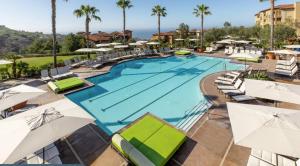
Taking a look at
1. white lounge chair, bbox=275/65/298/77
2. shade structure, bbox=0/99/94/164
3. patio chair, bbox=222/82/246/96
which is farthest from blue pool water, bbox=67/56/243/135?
white lounge chair, bbox=275/65/298/77

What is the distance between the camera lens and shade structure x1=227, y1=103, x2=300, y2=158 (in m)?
4.43

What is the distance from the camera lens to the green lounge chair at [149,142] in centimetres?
589

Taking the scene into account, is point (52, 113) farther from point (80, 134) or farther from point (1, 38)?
point (1, 38)

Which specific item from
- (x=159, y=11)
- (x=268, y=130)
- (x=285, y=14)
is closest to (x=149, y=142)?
(x=268, y=130)

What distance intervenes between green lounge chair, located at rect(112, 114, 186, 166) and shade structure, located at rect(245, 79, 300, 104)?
3.75 m

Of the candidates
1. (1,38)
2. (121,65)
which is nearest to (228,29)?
(121,65)

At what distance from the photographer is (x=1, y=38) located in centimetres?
10675

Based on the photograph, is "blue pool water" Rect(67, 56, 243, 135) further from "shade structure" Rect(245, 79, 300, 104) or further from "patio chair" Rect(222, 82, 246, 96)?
"shade structure" Rect(245, 79, 300, 104)

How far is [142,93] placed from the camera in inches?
560

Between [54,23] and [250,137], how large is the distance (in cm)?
1970

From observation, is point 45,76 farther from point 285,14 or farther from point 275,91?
point 285,14

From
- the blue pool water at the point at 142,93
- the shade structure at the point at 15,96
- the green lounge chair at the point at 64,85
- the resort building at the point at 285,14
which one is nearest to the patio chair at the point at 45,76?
the green lounge chair at the point at 64,85

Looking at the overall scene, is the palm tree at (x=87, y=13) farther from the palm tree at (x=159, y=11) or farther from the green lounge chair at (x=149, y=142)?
the green lounge chair at (x=149, y=142)

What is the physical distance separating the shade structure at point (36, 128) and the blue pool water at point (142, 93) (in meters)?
3.37
